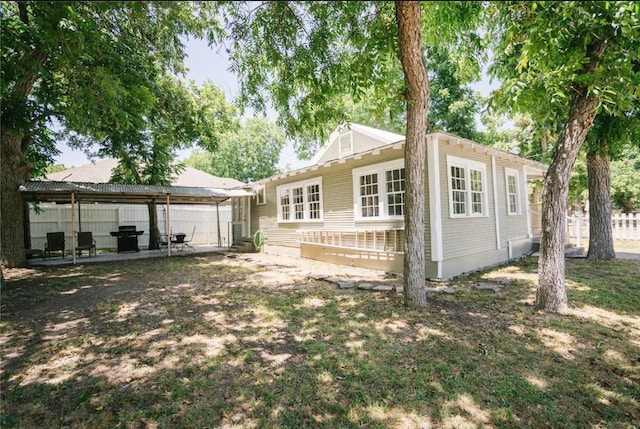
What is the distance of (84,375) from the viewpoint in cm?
303

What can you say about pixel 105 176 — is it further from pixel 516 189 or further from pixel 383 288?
pixel 516 189

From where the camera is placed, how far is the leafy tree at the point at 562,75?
3.54 m

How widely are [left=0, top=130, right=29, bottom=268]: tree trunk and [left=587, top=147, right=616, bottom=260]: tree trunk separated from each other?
16.8 meters

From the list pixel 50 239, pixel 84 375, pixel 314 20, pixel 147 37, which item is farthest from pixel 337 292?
pixel 50 239

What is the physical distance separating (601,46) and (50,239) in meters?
15.9

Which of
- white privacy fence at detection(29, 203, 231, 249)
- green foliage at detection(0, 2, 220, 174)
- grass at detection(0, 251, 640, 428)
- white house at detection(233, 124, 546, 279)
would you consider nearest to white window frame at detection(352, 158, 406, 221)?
white house at detection(233, 124, 546, 279)

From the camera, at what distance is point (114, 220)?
16484mm

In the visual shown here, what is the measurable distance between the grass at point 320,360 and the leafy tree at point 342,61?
137 cm

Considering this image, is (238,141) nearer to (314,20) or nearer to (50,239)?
(50,239)

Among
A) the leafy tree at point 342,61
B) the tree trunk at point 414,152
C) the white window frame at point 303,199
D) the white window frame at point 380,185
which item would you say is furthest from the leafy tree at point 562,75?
the white window frame at point 303,199

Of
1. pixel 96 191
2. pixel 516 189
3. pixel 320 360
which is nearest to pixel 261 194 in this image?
pixel 96 191

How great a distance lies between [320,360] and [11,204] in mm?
10915

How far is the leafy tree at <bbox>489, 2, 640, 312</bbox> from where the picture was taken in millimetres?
3535

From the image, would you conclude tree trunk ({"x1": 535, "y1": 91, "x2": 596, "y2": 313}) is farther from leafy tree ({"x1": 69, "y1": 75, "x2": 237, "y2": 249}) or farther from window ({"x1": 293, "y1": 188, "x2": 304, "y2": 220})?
leafy tree ({"x1": 69, "y1": 75, "x2": 237, "y2": 249})
